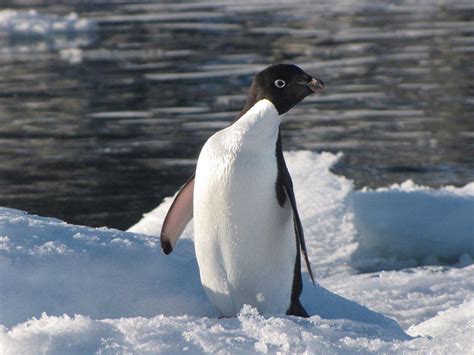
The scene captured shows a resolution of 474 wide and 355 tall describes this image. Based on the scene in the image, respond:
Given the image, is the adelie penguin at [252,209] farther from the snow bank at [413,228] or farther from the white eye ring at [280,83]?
the snow bank at [413,228]

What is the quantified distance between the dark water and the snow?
2.37m

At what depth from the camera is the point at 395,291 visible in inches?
219

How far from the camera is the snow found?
2.92 metres

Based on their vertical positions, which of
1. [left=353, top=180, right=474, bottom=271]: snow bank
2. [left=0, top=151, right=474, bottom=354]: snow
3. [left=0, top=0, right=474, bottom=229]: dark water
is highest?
[left=0, top=151, right=474, bottom=354]: snow

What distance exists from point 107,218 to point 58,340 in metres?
5.25

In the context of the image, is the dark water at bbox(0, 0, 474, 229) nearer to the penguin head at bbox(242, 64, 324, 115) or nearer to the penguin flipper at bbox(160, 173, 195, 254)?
the penguin flipper at bbox(160, 173, 195, 254)

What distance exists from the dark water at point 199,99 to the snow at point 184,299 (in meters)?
2.37

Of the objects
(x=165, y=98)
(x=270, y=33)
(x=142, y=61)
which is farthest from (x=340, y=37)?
(x=165, y=98)

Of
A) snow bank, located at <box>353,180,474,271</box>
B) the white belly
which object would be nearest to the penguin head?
the white belly

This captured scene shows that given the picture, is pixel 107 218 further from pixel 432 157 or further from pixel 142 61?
pixel 142 61

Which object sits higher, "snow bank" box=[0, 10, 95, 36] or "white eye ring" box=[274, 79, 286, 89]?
"white eye ring" box=[274, 79, 286, 89]

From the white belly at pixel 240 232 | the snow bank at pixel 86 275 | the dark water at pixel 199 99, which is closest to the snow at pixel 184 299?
the snow bank at pixel 86 275

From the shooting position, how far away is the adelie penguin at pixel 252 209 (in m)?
3.83

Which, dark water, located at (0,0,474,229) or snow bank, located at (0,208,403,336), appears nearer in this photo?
snow bank, located at (0,208,403,336)
